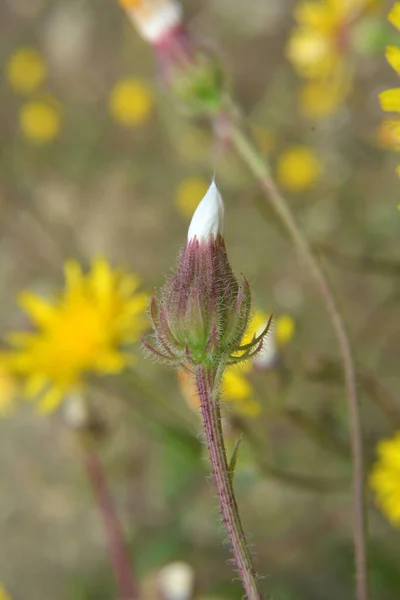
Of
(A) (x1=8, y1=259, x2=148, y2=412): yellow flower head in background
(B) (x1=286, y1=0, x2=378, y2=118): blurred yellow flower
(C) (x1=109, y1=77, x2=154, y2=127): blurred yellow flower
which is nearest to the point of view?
(A) (x1=8, y1=259, x2=148, y2=412): yellow flower head in background

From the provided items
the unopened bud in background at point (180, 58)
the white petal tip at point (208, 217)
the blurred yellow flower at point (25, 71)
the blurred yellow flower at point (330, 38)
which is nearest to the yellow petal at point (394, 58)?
the white petal tip at point (208, 217)

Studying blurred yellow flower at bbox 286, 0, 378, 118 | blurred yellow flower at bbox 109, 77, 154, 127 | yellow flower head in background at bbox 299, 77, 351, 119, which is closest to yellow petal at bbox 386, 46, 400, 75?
blurred yellow flower at bbox 286, 0, 378, 118

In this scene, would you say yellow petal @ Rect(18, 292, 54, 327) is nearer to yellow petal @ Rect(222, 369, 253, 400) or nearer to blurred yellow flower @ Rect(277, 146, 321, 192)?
yellow petal @ Rect(222, 369, 253, 400)

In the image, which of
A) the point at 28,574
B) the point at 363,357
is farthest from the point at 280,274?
the point at 28,574

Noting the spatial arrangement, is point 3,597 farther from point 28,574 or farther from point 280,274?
point 280,274

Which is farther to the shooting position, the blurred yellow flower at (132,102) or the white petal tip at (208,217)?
the blurred yellow flower at (132,102)

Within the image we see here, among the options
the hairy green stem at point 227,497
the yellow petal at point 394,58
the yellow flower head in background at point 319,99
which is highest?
the yellow flower head in background at point 319,99

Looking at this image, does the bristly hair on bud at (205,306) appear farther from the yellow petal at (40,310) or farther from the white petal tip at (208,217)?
the yellow petal at (40,310)
